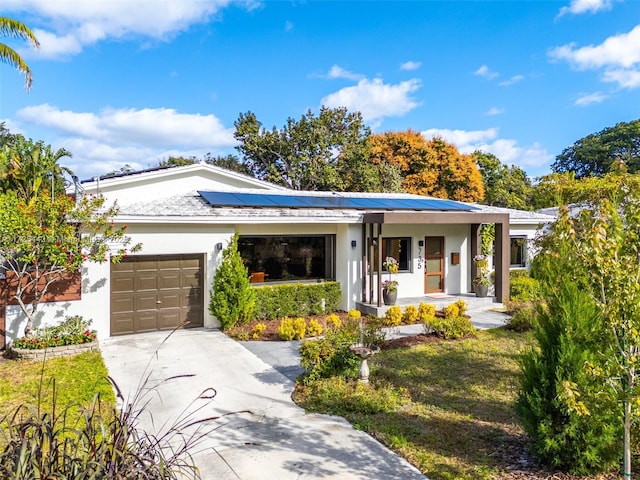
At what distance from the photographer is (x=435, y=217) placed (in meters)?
15.4

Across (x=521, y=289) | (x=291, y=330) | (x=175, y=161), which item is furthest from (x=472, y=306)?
(x=175, y=161)

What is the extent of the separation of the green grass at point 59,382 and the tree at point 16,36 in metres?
8.77

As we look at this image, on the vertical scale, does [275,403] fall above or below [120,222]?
below

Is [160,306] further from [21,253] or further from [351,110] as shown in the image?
[351,110]

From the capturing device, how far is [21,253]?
10547 millimetres

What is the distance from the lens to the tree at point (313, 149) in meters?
31.7

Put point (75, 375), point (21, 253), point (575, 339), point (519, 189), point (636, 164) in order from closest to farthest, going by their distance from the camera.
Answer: point (575, 339), point (75, 375), point (21, 253), point (519, 189), point (636, 164)

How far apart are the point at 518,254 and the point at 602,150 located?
4025 centimetres

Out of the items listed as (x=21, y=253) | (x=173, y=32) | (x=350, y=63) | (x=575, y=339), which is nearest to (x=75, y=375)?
(x=21, y=253)

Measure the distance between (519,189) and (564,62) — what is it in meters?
23.7

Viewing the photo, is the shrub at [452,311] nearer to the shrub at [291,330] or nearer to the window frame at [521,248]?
the shrub at [291,330]

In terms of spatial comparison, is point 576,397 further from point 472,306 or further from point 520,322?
point 472,306

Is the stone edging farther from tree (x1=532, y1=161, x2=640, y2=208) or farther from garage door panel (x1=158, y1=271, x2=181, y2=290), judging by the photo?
tree (x1=532, y1=161, x2=640, y2=208)

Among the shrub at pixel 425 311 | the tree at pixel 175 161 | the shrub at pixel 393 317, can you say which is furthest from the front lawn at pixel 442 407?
the tree at pixel 175 161
